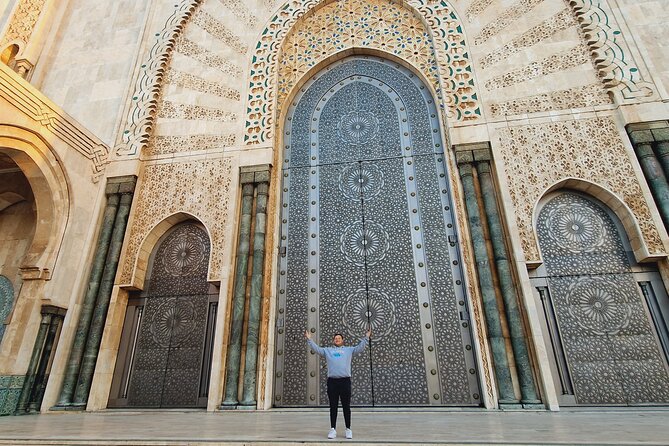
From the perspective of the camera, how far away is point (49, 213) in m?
4.13

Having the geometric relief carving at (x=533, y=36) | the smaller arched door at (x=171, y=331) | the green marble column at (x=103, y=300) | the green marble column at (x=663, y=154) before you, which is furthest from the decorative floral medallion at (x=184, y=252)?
the green marble column at (x=663, y=154)

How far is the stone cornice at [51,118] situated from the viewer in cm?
364

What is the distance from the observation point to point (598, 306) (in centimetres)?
347

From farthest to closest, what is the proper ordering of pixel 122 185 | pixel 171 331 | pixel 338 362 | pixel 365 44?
1. pixel 365 44
2. pixel 122 185
3. pixel 171 331
4. pixel 338 362

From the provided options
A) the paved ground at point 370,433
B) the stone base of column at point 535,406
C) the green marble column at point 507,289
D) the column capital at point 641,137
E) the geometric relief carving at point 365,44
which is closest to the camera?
the paved ground at point 370,433

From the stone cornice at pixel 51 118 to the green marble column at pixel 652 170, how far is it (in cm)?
591

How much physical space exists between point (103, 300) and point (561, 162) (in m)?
4.99

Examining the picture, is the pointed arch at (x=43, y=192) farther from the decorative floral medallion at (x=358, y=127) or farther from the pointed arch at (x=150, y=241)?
the decorative floral medallion at (x=358, y=127)

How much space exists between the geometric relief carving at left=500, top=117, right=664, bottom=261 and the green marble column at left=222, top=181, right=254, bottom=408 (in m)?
2.77

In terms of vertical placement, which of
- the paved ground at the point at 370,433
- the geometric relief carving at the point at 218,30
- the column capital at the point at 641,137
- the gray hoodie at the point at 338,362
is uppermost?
the geometric relief carving at the point at 218,30

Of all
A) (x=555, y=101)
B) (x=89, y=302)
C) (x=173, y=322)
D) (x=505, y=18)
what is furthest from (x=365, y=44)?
(x=89, y=302)

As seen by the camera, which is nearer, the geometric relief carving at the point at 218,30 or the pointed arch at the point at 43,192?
the pointed arch at the point at 43,192

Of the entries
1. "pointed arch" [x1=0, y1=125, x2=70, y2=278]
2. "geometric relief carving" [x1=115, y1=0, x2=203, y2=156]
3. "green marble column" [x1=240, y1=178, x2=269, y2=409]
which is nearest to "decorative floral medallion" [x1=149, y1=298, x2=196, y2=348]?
"green marble column" [x1=240, y1=178, x2=269, y2=409]

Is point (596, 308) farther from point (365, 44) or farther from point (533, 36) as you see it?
point (365, 44)
